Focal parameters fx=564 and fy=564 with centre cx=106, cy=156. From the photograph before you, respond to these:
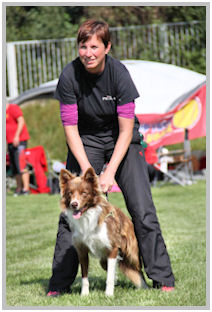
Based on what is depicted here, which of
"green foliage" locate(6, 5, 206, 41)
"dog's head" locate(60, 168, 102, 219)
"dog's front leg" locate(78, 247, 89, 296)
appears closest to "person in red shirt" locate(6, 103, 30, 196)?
"dog's front leg" locate(78, 247, 89, 296)

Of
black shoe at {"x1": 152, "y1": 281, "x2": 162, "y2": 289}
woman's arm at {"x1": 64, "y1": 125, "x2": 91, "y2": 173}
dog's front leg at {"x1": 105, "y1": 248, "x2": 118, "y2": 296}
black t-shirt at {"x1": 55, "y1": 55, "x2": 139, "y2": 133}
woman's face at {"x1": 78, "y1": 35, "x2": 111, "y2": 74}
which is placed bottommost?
black shoe at {"x1": 152, "y1": 281, "x2": 162, "y2": 289}

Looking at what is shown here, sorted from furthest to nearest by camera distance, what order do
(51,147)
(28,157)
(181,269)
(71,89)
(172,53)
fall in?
(172,53) < (51,147) < (28,157) < (181,269) < (71,89)

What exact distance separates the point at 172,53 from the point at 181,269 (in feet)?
48.7

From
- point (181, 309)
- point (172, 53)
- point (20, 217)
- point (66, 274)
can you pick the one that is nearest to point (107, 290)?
point (66, 274)

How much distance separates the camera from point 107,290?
478 centimetres

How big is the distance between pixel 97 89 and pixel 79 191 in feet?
2.79

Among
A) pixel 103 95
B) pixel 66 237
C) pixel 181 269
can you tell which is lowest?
pixel 181 269

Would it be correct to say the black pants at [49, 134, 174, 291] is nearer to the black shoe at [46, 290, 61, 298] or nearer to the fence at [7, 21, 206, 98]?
the black shoe at [46, 290, 61, 298]

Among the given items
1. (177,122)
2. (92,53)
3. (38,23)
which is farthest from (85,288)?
(38,23)

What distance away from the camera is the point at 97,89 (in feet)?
15.1

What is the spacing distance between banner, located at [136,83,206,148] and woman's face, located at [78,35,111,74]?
8.97m

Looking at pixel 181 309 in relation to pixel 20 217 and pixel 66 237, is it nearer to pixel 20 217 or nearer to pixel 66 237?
pixel 66 237

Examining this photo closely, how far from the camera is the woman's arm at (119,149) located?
4574mm

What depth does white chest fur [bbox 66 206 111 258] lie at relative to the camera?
180 inches
